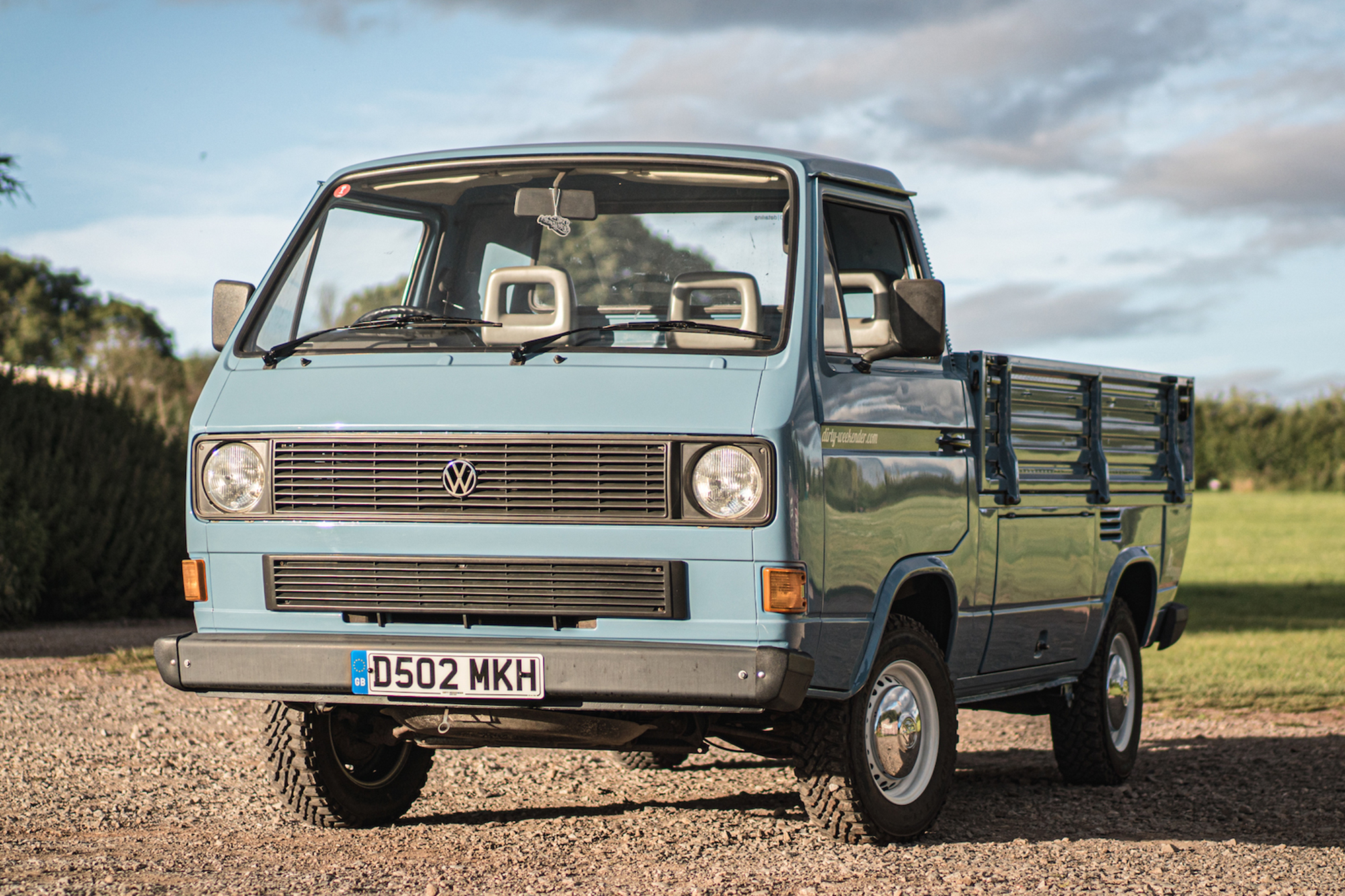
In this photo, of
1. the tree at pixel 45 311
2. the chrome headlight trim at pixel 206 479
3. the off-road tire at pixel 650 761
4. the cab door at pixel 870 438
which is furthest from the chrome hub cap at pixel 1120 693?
the tree at pixel 45 311

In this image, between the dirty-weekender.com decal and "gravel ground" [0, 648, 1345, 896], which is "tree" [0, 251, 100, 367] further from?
the dirty-weekender.com decal

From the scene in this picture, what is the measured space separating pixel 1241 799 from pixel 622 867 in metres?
3.56

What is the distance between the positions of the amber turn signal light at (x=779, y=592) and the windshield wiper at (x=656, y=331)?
86cm

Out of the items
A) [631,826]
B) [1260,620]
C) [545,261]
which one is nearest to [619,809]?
[631,826]

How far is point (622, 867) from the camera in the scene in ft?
19.5

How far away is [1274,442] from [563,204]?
52793 millimetres

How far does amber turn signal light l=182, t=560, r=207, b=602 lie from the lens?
606cm

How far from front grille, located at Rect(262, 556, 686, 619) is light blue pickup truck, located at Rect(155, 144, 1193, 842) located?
0.01m

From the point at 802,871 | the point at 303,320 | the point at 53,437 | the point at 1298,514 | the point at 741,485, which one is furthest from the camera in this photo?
the point at 1298,514

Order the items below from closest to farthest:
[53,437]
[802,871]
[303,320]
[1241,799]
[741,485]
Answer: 1. [741,485]
2. [802,871]
3. [303,320]
4. [1241,799]
5. [53,437]

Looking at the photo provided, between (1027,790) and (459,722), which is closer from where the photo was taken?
(459,722)

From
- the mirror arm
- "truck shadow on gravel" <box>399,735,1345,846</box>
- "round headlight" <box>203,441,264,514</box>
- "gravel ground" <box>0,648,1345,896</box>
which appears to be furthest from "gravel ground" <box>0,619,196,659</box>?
the mirror arm

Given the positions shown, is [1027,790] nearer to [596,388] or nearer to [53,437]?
[596,388]

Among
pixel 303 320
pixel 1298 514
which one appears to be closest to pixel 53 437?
pixel 303 320
